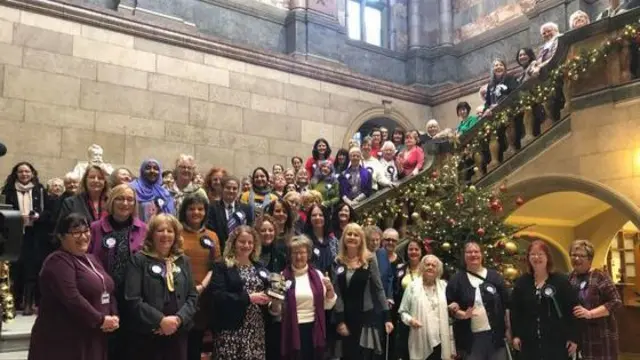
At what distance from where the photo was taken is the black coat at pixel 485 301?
613 centimetres

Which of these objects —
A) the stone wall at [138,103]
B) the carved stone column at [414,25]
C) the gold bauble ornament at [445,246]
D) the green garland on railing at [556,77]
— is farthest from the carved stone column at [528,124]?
the carved stone column at [414,25]

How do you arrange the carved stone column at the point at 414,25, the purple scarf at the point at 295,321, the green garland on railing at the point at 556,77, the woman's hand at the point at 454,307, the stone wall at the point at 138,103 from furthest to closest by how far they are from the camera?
the carved stone column at the point at 414,25, the stone wall at the point at 138,103, the green garland on railing at the point at 556,77, the woman's hand at the point at 454,307, the purple scarf at the point at 295,321

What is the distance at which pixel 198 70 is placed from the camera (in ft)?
42.1

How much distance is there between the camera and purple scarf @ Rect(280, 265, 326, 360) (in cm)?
559

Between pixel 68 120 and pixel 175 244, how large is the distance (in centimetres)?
709

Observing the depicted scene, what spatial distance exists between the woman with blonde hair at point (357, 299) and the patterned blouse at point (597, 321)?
1700mm

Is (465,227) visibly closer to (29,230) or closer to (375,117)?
(29,230)

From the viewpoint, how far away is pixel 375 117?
51.7ft

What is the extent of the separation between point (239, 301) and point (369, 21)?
42.6 feet

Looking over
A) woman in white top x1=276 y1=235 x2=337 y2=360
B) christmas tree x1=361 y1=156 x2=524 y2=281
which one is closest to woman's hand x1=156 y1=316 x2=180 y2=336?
woman in white top x1=276 y1=235 x2=337 y2=360

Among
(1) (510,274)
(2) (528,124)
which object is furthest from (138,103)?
(1) (510,274)

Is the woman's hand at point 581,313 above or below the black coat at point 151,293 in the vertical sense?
below

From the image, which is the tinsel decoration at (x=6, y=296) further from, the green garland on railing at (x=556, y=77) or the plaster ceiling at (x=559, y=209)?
the plaster ceiling at (x=559, y=209)

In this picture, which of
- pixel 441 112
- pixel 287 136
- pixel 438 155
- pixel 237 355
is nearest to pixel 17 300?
pixel 237 355
